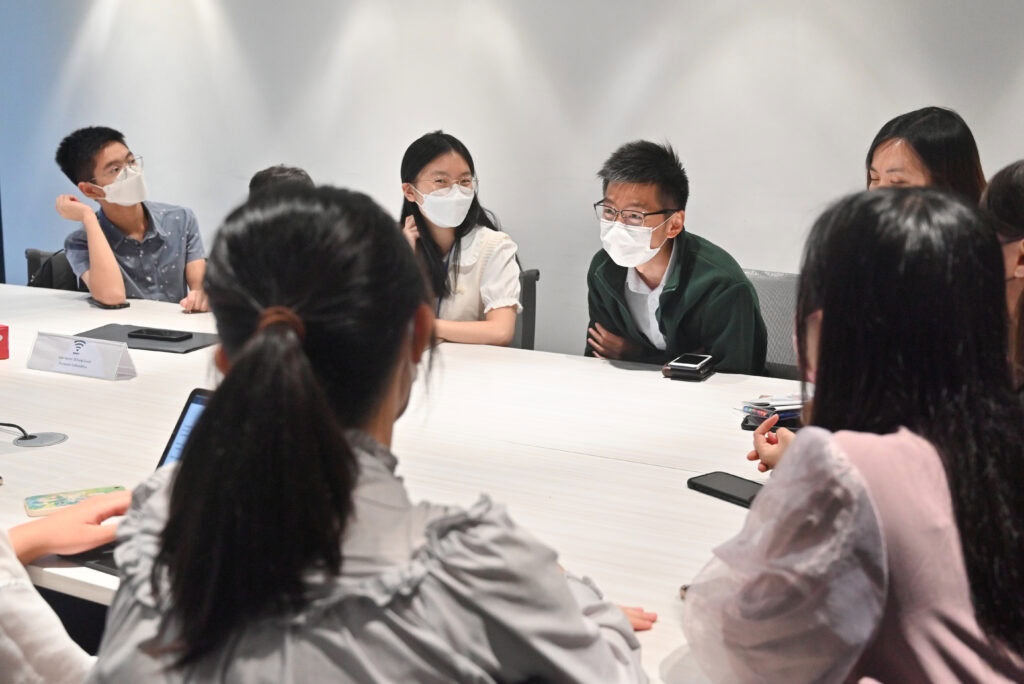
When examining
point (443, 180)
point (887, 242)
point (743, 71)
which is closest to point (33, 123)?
point (443, 180)

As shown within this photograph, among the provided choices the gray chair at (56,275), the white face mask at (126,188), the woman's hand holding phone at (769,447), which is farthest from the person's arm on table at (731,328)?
the gray chair at (56,275)

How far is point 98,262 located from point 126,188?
0.32 meters

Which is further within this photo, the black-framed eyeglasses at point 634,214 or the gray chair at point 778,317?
the gray chair at point 778,317

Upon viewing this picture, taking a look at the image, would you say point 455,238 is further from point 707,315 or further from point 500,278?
point 707,315

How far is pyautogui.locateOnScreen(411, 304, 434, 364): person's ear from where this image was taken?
0.91 metres

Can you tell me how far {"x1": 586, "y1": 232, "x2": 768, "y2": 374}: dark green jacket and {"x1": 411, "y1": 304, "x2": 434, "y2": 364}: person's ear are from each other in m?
1.85

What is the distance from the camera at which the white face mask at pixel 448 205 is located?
307 cm

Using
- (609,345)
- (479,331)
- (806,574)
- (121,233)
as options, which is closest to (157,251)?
(121,233)

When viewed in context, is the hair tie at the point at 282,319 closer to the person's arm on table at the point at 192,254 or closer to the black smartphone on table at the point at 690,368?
the black smartphone on table at the point at 690,368

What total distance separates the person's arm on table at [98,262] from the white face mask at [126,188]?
98 millimetres

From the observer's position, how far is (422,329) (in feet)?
3.03

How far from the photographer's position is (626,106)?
3959 millimetres

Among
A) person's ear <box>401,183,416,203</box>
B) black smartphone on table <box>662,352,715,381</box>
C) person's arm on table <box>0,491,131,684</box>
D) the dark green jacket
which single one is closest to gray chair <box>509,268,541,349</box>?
person's ear <box>401,183,416,203</box>

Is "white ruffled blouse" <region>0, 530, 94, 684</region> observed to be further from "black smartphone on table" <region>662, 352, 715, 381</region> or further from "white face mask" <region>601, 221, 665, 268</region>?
"white face mask" <region>601, 221, 665, 268</region>
